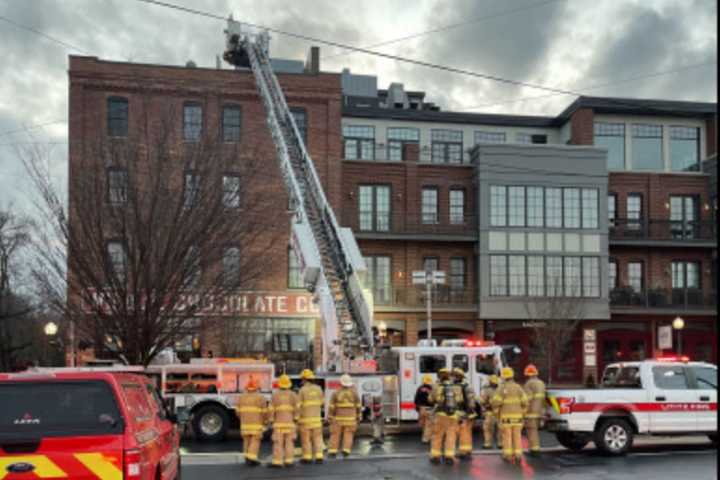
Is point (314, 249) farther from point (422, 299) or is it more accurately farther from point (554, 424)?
point (422, 299)

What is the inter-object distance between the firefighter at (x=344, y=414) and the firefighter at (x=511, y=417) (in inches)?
97.8

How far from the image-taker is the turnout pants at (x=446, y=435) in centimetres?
1376

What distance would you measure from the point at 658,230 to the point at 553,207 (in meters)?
4.97

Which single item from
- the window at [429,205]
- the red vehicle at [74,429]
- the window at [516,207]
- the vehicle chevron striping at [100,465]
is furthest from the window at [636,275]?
the vehicle chevron striping at [100,465]

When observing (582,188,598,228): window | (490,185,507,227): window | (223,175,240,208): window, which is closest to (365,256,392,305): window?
(490,185,507,227): window

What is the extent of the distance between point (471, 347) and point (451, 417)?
5.91 meters

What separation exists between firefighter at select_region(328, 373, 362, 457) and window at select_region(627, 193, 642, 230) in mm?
22907

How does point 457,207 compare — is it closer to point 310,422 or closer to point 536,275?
point 536,275

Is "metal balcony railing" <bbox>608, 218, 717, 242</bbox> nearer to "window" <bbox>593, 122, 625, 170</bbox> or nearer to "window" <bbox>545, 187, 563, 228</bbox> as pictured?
"window" <bbox>593, 122, 625, 170</bbox>

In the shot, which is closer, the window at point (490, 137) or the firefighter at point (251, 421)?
the firefighter at point (251, 421)

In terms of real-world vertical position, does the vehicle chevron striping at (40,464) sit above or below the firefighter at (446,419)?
above

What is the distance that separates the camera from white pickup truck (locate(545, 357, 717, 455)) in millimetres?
14633

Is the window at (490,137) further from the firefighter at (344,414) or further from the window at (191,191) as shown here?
the firefighter at (344,414)

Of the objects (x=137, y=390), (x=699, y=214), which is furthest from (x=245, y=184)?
(x=699, y=214)
